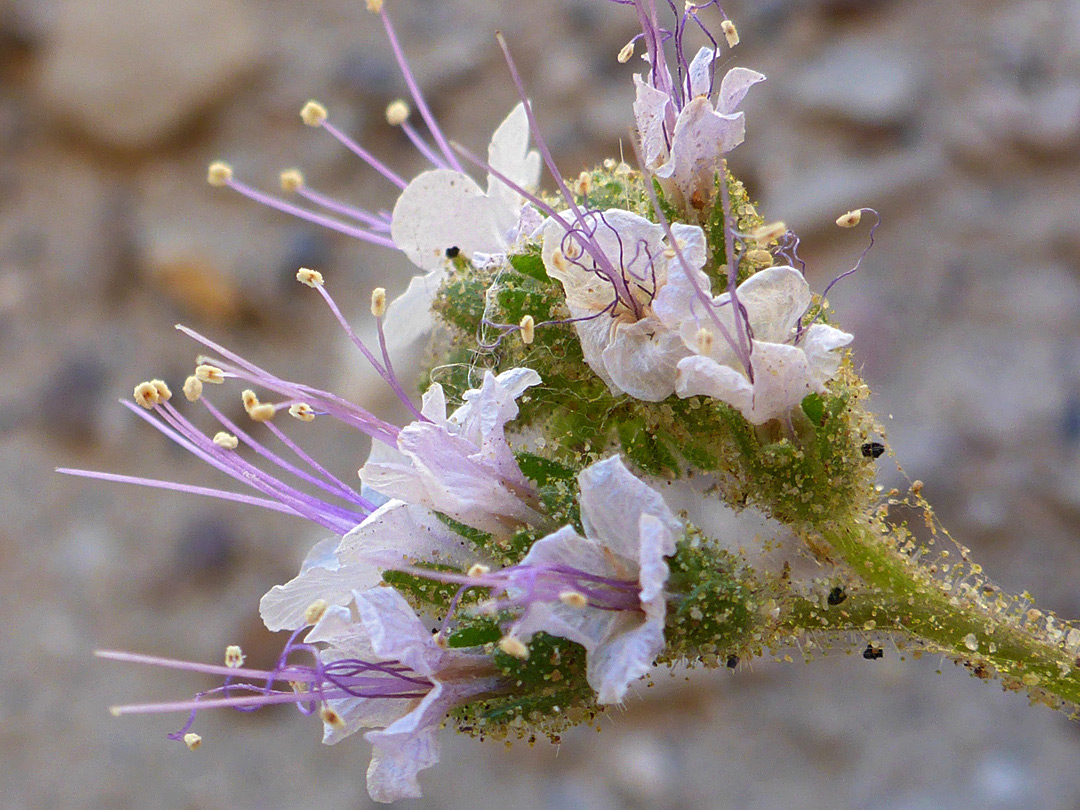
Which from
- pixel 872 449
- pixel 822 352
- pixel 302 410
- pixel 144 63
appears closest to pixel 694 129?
pixel 822 352

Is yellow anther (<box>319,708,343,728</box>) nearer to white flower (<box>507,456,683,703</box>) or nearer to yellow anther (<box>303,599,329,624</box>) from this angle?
yellow anther (<box>303,599,329,624</box>)

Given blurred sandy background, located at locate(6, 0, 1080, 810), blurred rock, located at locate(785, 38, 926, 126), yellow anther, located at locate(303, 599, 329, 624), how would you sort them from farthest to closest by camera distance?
blurred rock, located at locate(785, 38, 926, 126)
blurred sandy background, located at locate(6, 0, 1080, 810)
yellow anther, located at locate(303, 599, 329, 624)

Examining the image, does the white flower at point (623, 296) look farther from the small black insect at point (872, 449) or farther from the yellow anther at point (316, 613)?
the yellow anther at point (316, 613)

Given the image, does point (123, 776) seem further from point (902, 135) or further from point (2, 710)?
point (902, 135)

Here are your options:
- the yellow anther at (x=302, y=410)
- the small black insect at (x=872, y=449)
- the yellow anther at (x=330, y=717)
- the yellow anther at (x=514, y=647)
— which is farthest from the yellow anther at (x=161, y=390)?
the small black insect at (x=872, y=449)

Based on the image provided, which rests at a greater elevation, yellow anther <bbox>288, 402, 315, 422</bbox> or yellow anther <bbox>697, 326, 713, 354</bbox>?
yellow anther <bbox>697, 326, 713, 354</bbox>

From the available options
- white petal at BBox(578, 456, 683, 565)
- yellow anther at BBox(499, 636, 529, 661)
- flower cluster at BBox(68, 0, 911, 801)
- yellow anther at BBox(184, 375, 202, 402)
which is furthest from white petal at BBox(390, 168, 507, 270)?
yellow anther at BBox(499, 636, 529, 661)

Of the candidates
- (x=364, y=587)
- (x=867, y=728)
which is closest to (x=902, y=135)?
(x=867, y=728)
